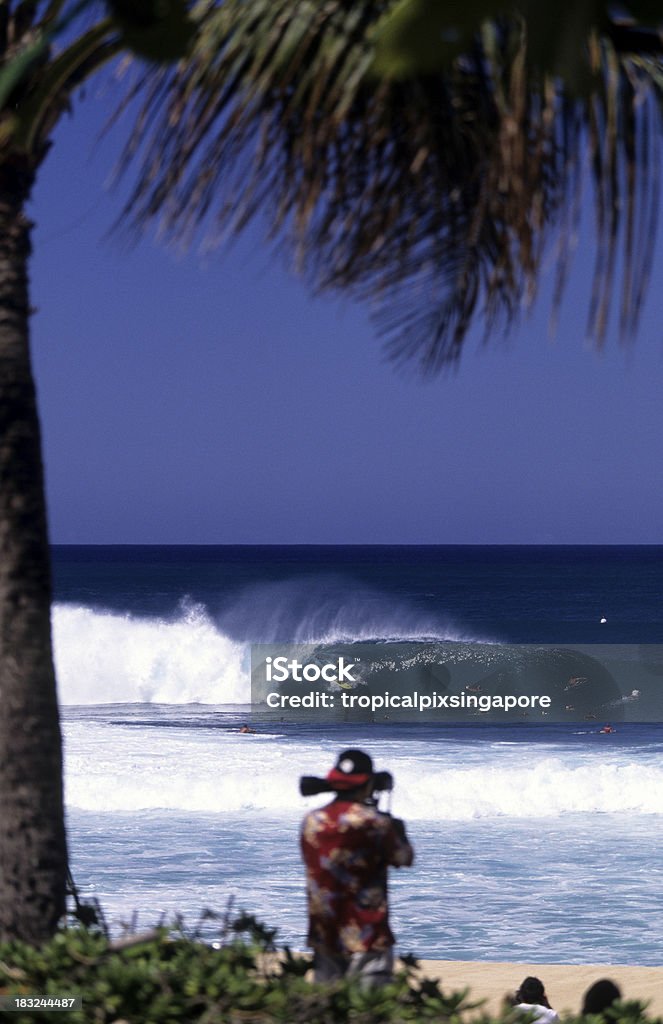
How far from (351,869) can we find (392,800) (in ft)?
60.5

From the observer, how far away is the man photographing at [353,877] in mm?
5434

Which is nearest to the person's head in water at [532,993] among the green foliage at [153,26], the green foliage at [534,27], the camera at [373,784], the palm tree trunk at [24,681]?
the camera at [373,784]

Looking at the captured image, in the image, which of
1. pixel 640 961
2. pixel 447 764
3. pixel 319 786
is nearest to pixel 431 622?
pixel 447 764

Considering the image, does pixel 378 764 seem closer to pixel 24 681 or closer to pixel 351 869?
pixel 351 869

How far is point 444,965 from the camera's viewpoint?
11.9 meters

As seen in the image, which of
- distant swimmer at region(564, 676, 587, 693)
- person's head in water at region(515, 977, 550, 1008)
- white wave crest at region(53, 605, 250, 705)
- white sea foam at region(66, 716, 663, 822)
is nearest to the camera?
person's head in water at region(515, 977, 550, 1008)

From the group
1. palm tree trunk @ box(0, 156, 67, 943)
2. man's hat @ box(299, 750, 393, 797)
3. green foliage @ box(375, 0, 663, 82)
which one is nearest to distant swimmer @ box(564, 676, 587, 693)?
man's hat @ box(299, 750, 393, 797)

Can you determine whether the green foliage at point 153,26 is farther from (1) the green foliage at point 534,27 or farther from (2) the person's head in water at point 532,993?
(2) the person's head in water at point 532,993

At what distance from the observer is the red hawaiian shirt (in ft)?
17.8

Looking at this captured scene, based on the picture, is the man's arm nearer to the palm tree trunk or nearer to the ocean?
the ocean

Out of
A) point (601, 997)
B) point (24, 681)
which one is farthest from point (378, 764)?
point (24, 681)

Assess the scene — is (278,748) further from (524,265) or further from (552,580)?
(552,580)

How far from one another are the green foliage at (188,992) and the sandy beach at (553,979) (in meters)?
5.22

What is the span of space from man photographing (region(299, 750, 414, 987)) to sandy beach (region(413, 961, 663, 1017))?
4.98m
